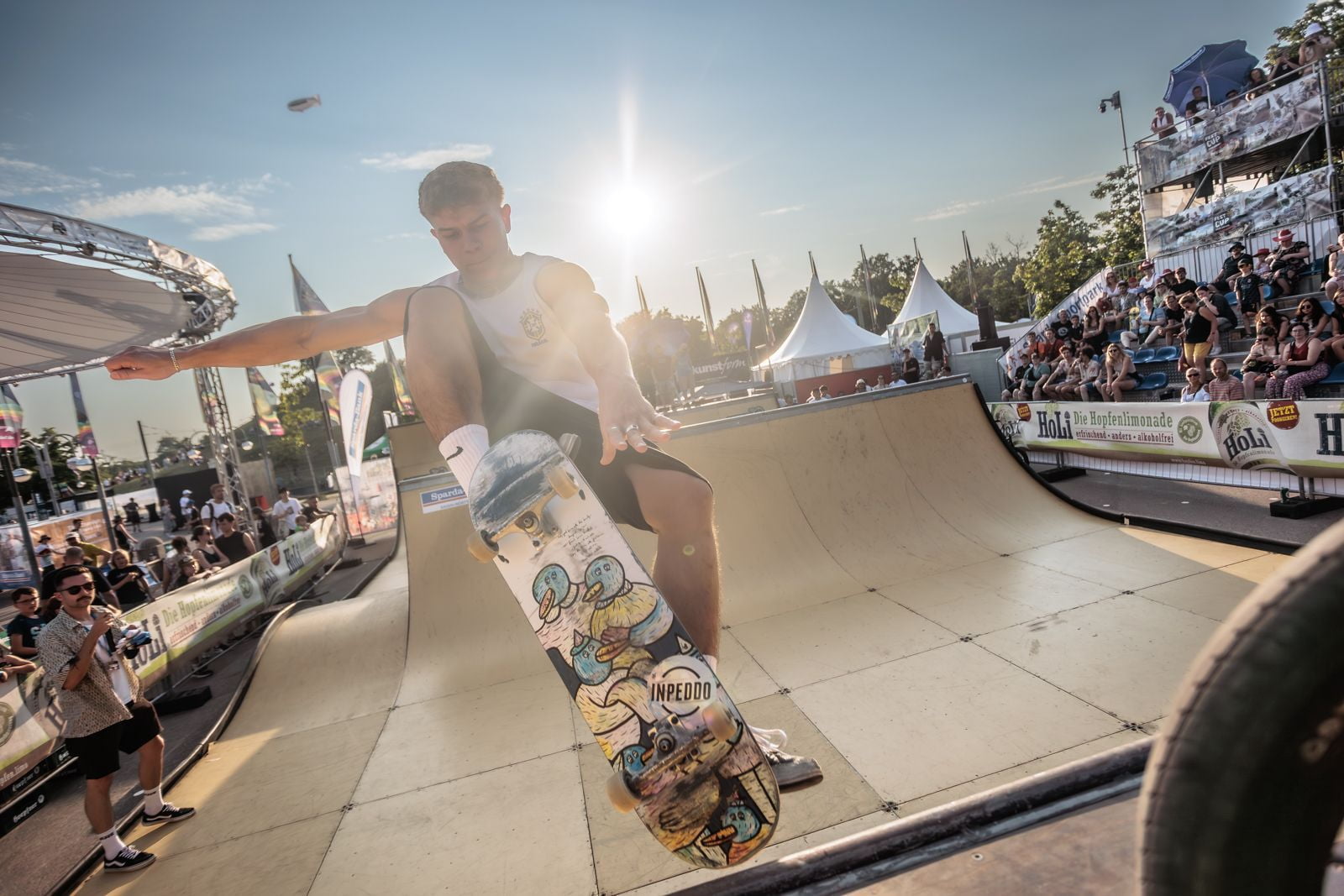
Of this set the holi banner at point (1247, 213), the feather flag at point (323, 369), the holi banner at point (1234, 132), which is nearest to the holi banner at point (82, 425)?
the feather flag at point (323, 369)

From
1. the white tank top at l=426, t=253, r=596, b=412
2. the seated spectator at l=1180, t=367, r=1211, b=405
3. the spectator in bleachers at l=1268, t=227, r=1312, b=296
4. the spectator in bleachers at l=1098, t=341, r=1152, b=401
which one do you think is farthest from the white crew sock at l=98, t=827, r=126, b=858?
the spectator in bleachers at l=1268, t=227, r=1312, b=296

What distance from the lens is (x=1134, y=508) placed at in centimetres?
792

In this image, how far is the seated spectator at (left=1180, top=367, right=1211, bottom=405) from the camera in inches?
340

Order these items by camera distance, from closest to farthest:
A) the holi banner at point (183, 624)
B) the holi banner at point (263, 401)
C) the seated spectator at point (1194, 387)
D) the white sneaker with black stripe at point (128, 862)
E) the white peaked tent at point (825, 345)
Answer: the white sneaker with black stripe at point (128, 862)
the holi banner at point (183, 624)
the seated spectator at point (1194, 387)
the holi banner at point (263, 401)
the white peaked tent at point (825, 345)

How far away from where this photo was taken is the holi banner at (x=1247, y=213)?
45.6 ft

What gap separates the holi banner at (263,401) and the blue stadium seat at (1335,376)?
63.6 feet

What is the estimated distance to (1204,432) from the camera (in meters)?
8.23

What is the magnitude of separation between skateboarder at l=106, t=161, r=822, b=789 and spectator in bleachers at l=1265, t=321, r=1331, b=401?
330 inches

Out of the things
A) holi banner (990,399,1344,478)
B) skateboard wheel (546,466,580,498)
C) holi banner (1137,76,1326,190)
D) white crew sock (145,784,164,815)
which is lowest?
white crew sock (145,784,164,815)

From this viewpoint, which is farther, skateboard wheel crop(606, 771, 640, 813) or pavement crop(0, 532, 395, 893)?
pavement crop(0, 532, 395, 893)

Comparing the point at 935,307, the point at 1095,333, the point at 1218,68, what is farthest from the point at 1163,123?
the point at 1095,333

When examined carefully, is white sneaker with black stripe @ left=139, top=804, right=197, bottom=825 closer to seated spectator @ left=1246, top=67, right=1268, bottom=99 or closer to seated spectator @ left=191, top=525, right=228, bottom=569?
seated spectator @ left=191, top=525, right=228, bottom=569

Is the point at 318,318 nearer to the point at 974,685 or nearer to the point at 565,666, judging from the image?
the point at 565,666

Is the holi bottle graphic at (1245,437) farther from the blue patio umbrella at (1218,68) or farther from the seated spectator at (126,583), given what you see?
the blue patio umbrella at (1218,68)
